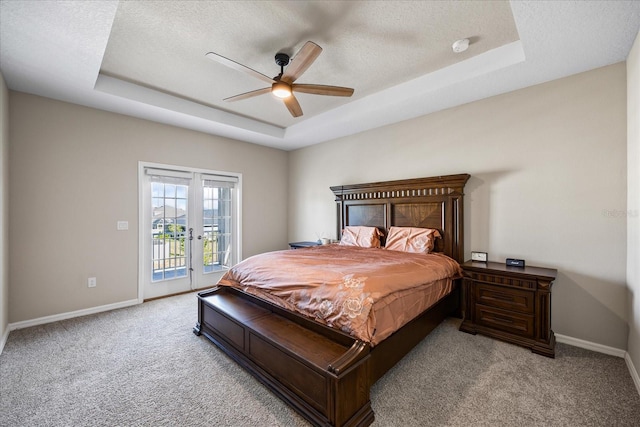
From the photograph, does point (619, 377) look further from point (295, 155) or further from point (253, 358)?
point (295, 155)

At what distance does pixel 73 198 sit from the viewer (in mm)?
3498

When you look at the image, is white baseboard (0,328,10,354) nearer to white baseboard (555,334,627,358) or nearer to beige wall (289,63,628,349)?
beige wall (289,63,628,349)

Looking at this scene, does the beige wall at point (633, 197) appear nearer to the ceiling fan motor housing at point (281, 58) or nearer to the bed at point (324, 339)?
the bed at point (324, 339)

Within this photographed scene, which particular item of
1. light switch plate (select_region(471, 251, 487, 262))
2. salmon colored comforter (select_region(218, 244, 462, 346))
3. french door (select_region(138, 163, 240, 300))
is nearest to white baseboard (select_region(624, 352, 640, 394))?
light switch plate (select_region(471, 251, 487, 262))

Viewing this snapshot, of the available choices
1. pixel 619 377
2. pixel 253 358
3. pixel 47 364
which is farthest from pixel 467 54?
pixel 47 364

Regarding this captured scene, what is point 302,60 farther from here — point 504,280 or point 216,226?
point 216,226

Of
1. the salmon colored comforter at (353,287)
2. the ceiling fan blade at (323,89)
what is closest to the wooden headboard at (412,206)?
the salmon colored comforter at (353,287)

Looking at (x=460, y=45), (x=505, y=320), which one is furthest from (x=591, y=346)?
(x=460, y=45)

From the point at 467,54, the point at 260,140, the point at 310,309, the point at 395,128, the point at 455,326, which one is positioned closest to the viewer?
the point at 310,309

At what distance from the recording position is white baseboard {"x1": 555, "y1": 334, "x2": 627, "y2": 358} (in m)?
2.49

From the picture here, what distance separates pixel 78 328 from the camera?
3.13m

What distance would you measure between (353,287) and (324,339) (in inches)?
17.1

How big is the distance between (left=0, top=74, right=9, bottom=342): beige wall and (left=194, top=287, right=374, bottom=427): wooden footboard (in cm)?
224

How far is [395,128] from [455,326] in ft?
9.53
